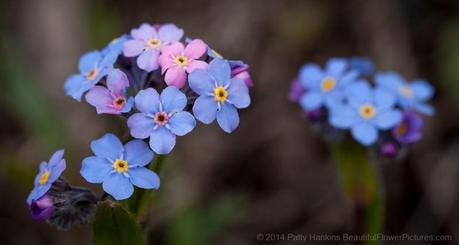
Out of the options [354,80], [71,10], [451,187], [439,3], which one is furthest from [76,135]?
[439,3]

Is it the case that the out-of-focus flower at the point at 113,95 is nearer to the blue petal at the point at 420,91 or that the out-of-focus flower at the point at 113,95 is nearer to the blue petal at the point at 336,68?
the blue petal at the point at 336,68

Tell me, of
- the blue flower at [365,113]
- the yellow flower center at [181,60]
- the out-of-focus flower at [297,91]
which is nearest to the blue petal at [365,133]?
the blue flower at [365,113]

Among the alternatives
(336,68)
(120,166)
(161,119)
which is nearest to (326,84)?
(336,68)

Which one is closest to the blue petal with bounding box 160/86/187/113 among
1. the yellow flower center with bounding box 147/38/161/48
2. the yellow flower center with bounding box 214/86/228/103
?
the yellow flower center with bounding box 214/86/228/103

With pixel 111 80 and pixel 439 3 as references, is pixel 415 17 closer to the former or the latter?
pixel 439 3

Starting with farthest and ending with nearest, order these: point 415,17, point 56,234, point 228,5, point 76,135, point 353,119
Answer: point 228,5 → point 415,17 → point 76,135 → point 56,234 → point 353,119
